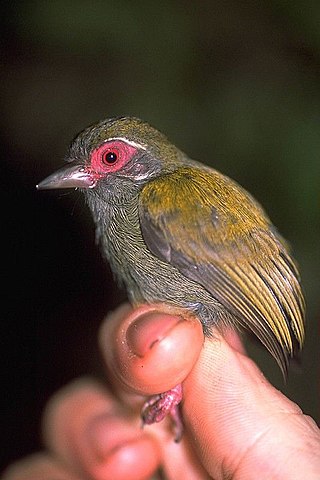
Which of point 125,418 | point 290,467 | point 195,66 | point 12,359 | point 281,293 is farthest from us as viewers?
point 12,359

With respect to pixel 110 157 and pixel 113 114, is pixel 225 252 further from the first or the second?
pixel 113 114

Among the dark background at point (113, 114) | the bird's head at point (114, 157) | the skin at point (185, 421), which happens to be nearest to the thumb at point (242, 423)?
the skin at point (185, 421)

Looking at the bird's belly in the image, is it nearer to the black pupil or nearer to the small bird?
the small bird

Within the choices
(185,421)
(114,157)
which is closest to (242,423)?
(185,421)

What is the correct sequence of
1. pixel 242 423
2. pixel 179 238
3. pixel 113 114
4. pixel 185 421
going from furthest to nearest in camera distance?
pixel 113 114 → pixel 185 421 → pixel 179 238 → pixel 242 423

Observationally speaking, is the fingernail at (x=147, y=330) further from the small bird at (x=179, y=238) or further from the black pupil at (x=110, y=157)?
the black pupil at (x=110, y=157)

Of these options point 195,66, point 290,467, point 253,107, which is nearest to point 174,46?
point 195,66

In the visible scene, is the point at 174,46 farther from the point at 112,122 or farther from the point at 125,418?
the point at 125,418
